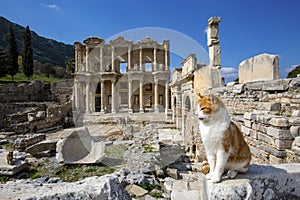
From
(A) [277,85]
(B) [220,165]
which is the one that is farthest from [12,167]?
(A) [277,85]

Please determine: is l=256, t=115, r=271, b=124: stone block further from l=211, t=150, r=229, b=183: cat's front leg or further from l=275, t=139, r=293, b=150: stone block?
l=211, t=150, r=229, b=183: cat's front leg

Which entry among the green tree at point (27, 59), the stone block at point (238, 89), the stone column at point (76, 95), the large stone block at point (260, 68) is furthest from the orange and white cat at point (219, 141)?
the green tree at point (27, 59)

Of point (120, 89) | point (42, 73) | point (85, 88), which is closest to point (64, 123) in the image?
point (85, 88)

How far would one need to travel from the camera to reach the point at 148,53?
27828mm

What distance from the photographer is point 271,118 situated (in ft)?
11.4

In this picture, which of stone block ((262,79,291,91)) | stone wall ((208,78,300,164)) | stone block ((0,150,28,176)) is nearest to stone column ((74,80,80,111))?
stone block ((0,150,28,176))

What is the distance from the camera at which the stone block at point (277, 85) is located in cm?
406

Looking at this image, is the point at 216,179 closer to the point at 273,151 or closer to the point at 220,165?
the point at 220,165

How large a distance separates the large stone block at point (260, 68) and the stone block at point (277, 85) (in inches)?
30.4

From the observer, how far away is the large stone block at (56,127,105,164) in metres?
7.91

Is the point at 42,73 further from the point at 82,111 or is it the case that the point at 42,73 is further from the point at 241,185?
the point at 241,185

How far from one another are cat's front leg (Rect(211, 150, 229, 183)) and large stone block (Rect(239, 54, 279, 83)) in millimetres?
4390

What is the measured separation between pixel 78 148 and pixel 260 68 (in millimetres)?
8106

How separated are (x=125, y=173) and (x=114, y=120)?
16.6 metres
